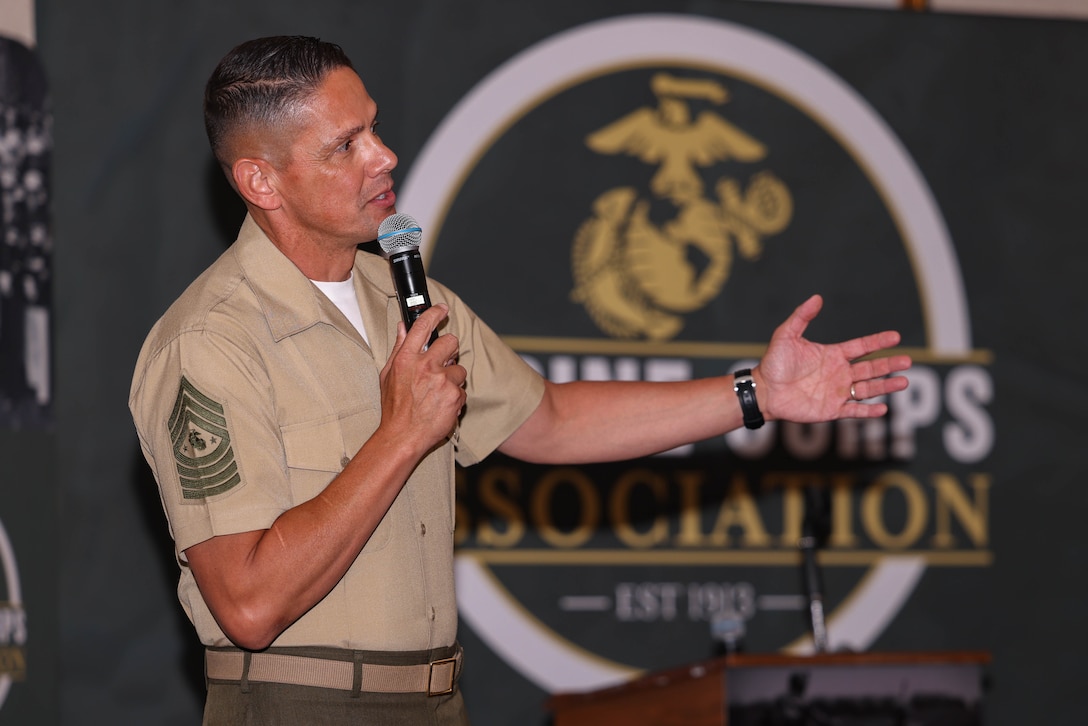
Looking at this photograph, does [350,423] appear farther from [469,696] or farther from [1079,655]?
[1079,655]

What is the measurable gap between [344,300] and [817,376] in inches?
33.6

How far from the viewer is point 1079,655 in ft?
14.5

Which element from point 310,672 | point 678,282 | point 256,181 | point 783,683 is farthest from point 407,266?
point 678,282

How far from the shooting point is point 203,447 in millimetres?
1902

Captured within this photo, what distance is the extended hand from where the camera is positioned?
2.39m

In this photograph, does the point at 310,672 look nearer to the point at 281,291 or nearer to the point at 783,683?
the point at 281,291

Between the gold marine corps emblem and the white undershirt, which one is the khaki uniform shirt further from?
the gold marine corps emblem

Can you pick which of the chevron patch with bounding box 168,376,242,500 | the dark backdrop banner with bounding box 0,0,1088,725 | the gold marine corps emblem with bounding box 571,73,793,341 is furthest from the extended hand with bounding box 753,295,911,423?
the gold marine corps emblem with bounding box 571,73,793,341

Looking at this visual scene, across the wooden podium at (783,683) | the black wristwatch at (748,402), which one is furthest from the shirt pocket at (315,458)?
the wooden podium at (783,683)

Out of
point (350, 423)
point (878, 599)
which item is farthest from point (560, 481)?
point (350, 423)

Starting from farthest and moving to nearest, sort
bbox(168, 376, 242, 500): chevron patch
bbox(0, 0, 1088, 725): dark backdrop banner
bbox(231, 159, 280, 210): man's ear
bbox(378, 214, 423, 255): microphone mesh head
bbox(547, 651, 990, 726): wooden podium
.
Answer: bbox(0, 0, 1088, 725): dark backdrop banner → bbox(547, 651, 990, 726): wooden podium → bbox(231, 159, 280, 210): man's ear → bbox(378, 214, 423, 255): microphone mesh head → bbox(168, 376, 242, 500): chevron patch

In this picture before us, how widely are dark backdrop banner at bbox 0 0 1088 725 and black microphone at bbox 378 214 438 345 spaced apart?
195 cm

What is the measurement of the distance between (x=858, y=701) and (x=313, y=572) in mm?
1710

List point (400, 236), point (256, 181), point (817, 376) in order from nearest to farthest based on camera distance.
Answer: point (400, 236)
point (256, 181)
point (817, 376)
